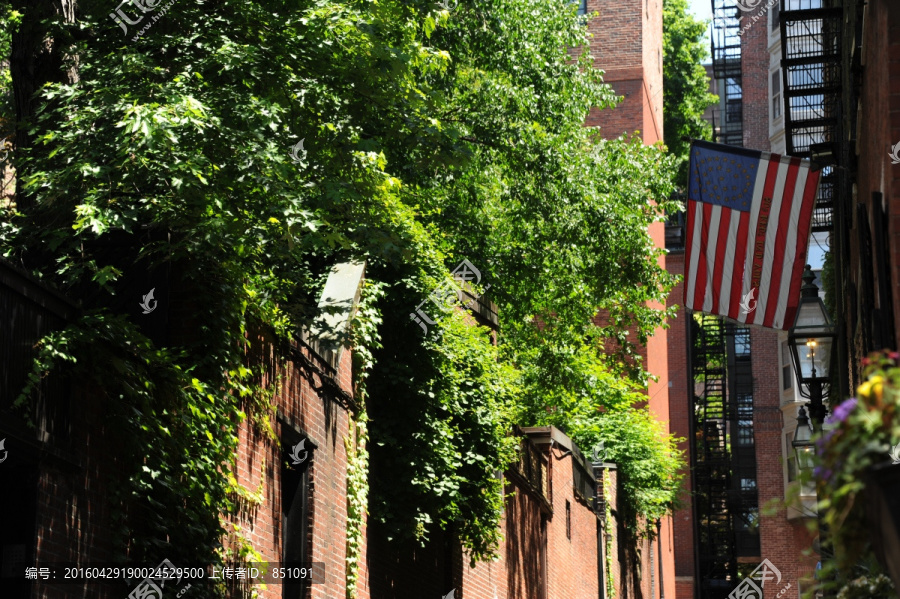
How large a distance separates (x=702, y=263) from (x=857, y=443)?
767 centimetres

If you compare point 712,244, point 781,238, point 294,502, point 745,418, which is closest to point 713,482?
point 745,418

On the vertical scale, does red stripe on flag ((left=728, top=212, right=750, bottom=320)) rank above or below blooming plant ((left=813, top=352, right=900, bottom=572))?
above

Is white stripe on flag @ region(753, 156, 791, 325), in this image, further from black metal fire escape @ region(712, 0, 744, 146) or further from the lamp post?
black metal fire escape @ region(712, 0, 744, 146)

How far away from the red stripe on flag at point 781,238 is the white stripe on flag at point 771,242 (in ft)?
0.06

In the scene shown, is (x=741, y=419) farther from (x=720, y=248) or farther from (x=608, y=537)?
(x=720, y=248)

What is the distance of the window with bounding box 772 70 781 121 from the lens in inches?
1962

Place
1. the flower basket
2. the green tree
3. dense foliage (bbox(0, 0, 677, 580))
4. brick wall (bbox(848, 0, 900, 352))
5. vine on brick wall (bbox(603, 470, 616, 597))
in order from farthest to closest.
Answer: the green tree, vine on brick wall (bbox(603, 470, 616, 597)), dense foliage (bbox(0, 0, 677, 580)), brick wall (bbox(848, 0, 900, 352)), the flower basket

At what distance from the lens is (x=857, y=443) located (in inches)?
142

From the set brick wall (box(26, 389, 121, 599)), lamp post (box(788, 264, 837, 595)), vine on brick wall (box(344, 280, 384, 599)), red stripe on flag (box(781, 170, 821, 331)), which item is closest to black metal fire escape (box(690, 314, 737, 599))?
vine on brick wall (box(344, 280, 384, 599))

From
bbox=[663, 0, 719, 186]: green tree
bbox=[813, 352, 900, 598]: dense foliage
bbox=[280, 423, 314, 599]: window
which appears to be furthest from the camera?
bbox=[663, 0, 719, 186]: green tree

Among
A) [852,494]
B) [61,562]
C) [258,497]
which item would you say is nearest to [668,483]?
[258,497]

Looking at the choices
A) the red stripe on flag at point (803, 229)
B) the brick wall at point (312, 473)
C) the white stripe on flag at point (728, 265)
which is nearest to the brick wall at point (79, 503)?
the brick wall at point (312, 473)

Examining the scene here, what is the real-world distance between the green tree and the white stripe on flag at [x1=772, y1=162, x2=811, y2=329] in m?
45.9

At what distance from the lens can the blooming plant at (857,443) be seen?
356cm
